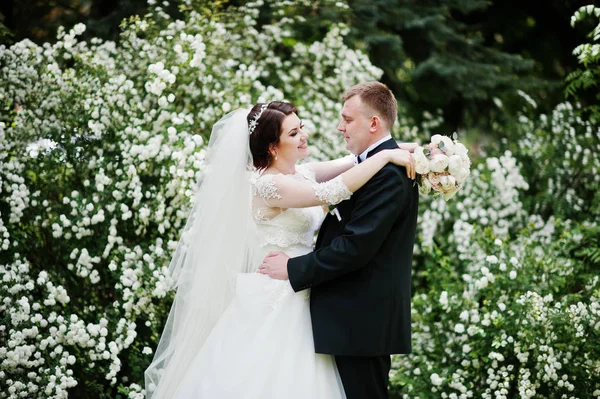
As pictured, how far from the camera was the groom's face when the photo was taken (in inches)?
147

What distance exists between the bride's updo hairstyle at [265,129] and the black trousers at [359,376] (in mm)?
1193

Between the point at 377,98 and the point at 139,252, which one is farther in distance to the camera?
the point at 139,252

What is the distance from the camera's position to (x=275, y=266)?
12.0 feet

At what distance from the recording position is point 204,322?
12.7ft

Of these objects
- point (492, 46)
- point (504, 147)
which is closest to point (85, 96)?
point (504, 147)

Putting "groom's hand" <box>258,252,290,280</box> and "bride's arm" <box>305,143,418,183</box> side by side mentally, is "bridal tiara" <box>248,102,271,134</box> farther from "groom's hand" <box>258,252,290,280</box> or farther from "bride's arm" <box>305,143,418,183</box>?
"groom's hand" <box>258,252,290,280</box>

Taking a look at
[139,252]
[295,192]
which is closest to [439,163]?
[295,192]

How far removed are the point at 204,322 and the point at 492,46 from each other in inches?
289

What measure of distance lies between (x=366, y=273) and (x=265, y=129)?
1.00 metres

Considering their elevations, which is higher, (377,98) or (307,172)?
(377,98)

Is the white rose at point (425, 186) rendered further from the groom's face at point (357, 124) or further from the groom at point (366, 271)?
the groom's face at point (357, 124)

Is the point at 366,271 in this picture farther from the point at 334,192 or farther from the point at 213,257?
the point at 213,257

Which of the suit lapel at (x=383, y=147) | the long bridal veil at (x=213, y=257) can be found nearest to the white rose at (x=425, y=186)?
the suit lapel at (x=383, y=147)

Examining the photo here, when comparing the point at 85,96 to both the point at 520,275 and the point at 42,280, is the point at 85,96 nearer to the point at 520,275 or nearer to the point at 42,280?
the point at 42,280
